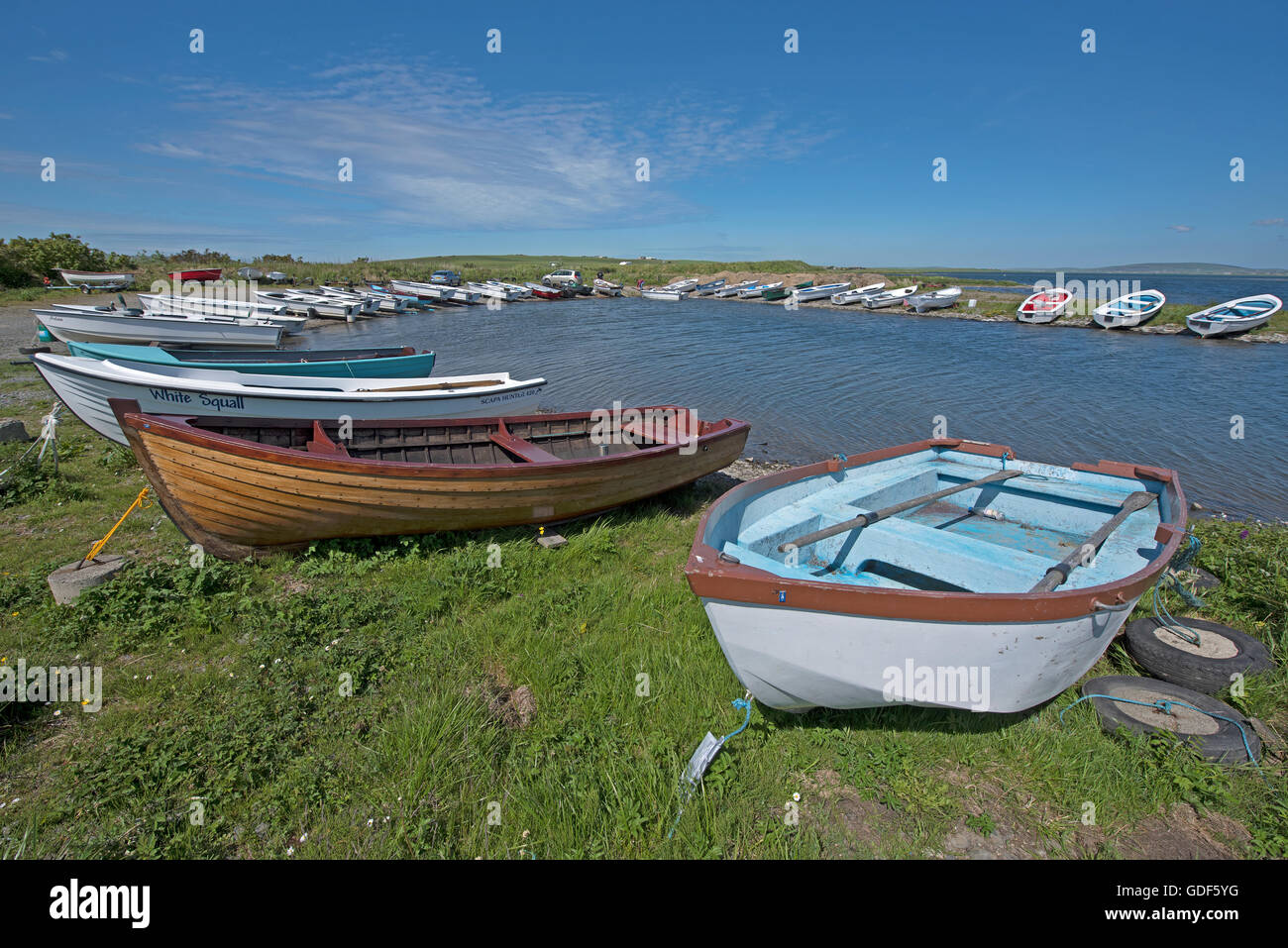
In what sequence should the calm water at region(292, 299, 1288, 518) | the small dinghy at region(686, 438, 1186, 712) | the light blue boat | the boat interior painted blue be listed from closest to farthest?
the small dinghy at region(686, 438, 1186, 712), the boat interior painted blue, the light blue boat, the calm water at region(292, 299, 1288, 518)

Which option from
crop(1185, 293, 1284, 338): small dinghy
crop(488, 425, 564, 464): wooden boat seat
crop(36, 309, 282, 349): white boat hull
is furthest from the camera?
crop(1185, 293, 1284, 338): small dinghy

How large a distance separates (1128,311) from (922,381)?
75.0 ft

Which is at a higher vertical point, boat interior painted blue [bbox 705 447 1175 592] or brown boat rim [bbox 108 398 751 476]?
brown boat rim [bbox 108 398 751 476]

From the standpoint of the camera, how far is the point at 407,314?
41.5 meters

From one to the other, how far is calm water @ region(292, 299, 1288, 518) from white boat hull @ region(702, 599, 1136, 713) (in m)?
9.33

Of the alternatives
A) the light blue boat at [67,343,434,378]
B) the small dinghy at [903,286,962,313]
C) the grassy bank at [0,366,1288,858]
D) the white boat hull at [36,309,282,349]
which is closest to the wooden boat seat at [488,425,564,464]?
the grassy bank at [0,366,1288,858]

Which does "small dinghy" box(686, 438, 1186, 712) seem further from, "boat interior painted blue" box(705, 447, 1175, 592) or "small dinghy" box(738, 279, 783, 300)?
"small dinghy" box(738, 279, 783, 300)

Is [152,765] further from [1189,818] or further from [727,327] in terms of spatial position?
[727,327]

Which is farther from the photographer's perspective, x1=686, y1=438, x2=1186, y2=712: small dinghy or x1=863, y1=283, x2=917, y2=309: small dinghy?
x1=863, y1=283, x2=917, y2=309: small dinghy

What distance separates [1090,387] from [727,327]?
19.8m

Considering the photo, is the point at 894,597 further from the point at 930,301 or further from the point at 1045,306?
the point at 930,301

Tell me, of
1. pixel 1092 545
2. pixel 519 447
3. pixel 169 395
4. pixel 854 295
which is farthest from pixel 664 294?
pixel 1092 545

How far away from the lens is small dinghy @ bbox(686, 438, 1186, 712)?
137 inches
